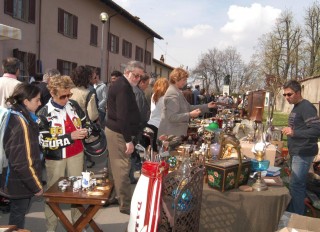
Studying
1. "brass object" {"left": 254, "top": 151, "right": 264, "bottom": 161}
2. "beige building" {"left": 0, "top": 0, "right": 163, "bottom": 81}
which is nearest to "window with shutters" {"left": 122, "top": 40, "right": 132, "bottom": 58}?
"beige building" {"left": 0, "top": 0, "right": 163, "bottom": 81}

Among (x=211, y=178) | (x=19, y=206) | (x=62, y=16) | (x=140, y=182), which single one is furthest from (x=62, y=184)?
(x=62, y=16)

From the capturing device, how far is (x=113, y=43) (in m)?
19.3

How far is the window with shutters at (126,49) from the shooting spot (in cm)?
2100

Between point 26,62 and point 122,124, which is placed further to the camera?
point 26,62

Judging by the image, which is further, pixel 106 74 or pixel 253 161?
pixel 106 74

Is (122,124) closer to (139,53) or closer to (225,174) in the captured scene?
(225,174)

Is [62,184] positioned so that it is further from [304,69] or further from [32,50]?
[304,69]

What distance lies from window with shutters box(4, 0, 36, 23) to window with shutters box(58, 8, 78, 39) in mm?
1856

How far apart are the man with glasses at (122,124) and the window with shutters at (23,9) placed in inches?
308

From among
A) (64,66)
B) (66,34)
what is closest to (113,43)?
(66,34)

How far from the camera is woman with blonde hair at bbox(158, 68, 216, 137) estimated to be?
13.8ft

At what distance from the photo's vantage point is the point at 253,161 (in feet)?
10.5

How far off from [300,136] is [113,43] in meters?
16.9

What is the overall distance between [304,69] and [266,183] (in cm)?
3838
